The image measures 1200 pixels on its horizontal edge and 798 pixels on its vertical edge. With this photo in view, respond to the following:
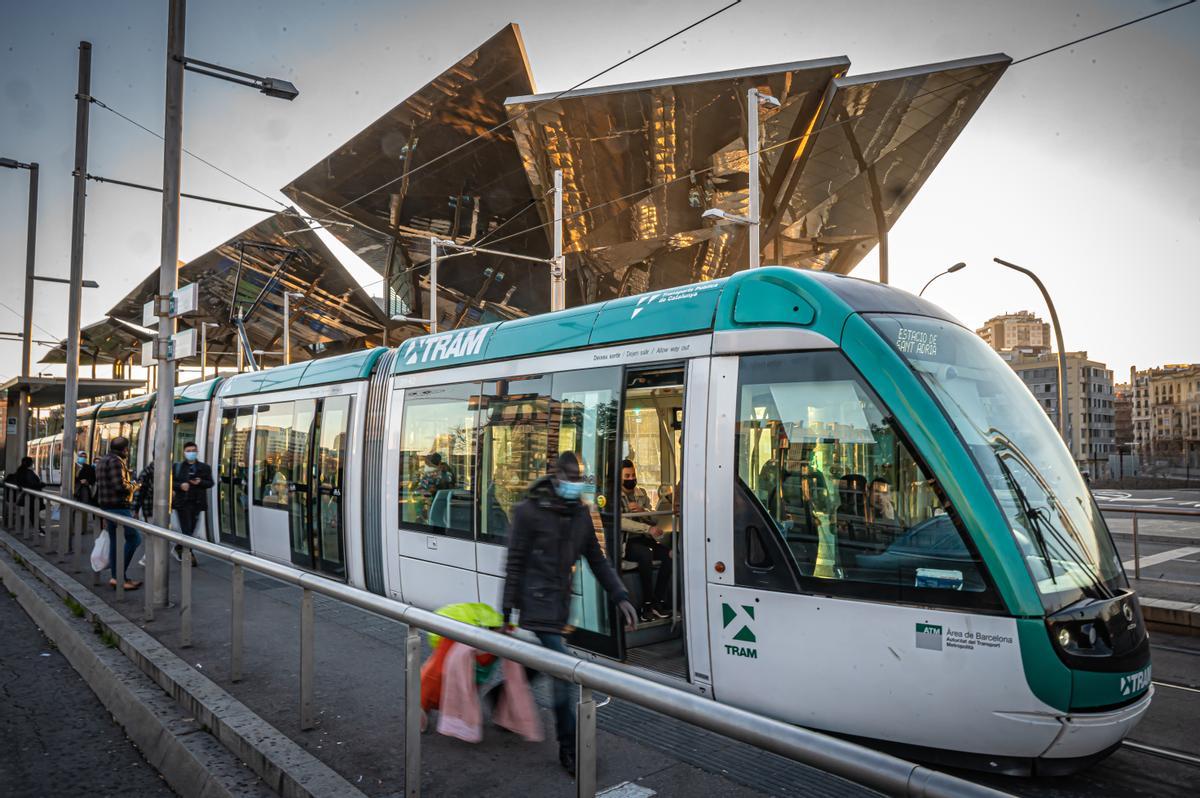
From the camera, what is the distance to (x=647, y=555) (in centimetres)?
698


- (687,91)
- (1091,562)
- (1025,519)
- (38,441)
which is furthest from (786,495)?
(38,441)

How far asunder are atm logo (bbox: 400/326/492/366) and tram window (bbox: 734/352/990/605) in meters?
3.40

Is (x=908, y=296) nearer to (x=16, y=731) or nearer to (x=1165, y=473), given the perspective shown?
(x=16, y=731)

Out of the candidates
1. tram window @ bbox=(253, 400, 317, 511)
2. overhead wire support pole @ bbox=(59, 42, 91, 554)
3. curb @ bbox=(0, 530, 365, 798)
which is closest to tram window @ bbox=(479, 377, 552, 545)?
curb @ bbox=(0, 530, 365, 798)

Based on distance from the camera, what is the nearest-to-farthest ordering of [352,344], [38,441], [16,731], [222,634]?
[16,731] → [222,634] → [38,441] → [352,344]

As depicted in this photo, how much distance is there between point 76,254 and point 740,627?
590 inches

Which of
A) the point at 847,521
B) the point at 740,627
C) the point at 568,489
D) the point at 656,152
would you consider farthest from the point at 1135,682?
the point at 656,152

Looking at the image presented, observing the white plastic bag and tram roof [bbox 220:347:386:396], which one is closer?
the white plastic bag

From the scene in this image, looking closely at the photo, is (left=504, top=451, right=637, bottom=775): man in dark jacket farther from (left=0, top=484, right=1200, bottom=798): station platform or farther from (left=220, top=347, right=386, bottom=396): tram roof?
(left=220, top=347, right=386, bottom=396): tram roof

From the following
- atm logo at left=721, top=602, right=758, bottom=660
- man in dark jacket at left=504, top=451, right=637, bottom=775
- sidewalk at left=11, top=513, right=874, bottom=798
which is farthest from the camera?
atm logo at left=721, top=602, right=758, bottom=660

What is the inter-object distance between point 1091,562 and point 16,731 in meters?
6.42

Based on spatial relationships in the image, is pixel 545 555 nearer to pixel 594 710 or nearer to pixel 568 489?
pixel 568 489

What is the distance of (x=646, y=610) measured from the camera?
693 centimetres

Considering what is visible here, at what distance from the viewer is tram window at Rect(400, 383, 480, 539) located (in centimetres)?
761
